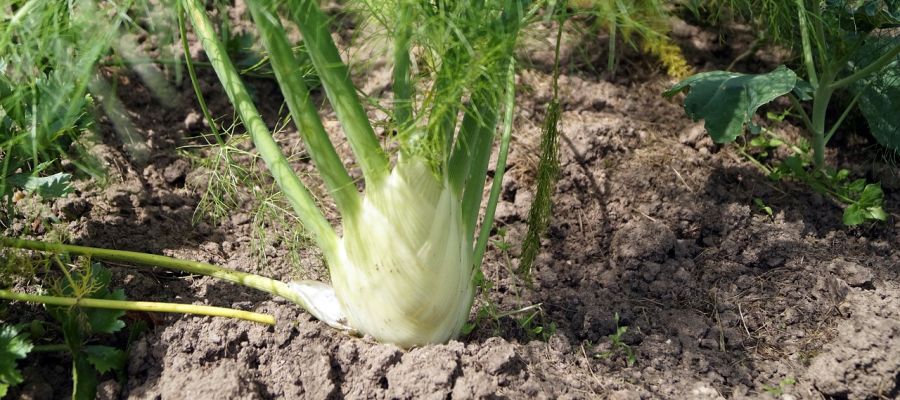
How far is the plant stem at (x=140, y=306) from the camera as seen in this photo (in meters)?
1.42

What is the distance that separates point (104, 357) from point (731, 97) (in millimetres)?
1343

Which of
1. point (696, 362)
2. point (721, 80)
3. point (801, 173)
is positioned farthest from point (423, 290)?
point (801, 173)

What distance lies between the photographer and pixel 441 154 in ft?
4.50

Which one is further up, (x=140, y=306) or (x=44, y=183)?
(x=44, y=183)

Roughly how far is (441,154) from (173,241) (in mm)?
709

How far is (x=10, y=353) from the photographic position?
4.37ft

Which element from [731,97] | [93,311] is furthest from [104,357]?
[731,97]

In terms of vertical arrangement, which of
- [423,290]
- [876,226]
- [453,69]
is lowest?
[876,226]

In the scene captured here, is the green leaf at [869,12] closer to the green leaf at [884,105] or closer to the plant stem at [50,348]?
the green leaf at [884,105]

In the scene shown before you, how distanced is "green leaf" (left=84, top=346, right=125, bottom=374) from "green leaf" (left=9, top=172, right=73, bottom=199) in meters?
0.27

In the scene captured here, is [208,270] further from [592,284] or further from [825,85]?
[825,85]

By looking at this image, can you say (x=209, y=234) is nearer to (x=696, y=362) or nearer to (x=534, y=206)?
(x=534, y=206)

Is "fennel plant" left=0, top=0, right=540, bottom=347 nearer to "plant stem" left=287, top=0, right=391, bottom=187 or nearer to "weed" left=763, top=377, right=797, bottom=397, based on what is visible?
"plant stem" left=287, top=0, right=391, bottom=187

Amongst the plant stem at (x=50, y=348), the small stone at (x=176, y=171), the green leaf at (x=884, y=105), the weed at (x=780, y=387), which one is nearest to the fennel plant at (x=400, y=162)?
the plant stem at (x=50, y=348)
